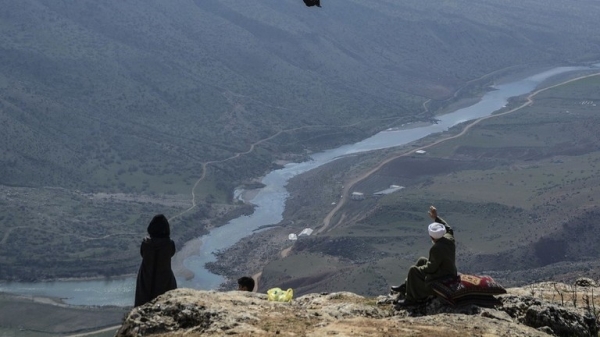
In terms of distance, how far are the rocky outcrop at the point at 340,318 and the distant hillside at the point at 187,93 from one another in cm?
5051

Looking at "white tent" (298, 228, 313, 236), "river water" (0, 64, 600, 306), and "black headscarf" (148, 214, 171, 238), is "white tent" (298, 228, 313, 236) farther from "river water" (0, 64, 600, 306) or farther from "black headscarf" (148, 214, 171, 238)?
"black headscarf" (148, 214, 171, 238)

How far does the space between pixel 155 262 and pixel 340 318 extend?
10.6 feet

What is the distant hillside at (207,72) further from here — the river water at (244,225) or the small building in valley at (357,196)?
the small building in valley at (357,196)

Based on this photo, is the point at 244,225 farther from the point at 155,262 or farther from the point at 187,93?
the point at 155,262

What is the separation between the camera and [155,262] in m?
14.2

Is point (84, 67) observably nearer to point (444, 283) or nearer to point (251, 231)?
point (251, 231)

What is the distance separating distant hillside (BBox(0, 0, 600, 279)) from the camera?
73.8m

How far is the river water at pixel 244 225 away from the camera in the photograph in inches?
2261

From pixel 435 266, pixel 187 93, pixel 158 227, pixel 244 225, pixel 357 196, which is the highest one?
pixel 158 227

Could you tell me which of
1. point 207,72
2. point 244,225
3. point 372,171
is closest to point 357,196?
point 372,171

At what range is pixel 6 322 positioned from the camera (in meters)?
50.6

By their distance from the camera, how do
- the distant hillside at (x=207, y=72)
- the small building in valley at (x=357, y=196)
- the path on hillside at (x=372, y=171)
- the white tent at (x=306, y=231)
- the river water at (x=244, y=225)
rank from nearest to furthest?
the river water at (x=244, y=225) < the white tent at (x=306, y=231) < the path on hillside at (x=372, y=171) < the small building in valley at (x=357, y=196) < the distant hillside at (x=207, y=72)

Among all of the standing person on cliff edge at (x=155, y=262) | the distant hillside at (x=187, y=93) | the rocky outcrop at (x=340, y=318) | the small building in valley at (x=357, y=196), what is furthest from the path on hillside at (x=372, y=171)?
the rocky outcrop at (x=340, y=318)

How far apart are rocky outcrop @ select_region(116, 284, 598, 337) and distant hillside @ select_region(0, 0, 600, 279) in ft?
166
